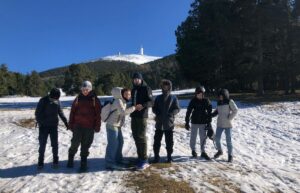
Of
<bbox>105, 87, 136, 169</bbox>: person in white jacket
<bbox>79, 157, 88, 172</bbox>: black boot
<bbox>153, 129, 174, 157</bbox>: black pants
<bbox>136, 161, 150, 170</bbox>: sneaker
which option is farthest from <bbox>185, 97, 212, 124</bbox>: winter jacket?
<bbox>79, 157, 88, 172</bbox>: black boot

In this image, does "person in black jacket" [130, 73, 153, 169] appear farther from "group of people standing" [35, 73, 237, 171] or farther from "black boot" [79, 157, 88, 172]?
"black boot" [79, 157, 88, 172]

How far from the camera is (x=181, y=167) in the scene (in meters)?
10.7

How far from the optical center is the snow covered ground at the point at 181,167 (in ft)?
30.3

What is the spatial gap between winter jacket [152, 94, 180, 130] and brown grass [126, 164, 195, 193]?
60.9 inches

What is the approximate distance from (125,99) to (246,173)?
153 inches

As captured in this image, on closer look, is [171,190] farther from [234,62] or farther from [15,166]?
[234,62]

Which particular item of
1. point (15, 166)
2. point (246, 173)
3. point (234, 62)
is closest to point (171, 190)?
point (246, 173)

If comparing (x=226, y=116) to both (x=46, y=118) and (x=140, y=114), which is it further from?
(x=46, y=118)

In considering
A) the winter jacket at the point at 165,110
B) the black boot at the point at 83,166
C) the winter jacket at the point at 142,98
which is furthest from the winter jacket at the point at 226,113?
the black boot at the point at 83,166

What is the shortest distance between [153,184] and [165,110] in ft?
7.99

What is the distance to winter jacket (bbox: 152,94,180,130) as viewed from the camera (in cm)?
1086

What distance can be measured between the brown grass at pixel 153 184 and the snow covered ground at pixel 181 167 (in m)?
0.20

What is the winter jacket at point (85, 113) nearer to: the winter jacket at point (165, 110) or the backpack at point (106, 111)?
the backpack at point (106, 111)

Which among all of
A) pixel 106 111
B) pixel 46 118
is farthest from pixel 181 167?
pixel 46 118
